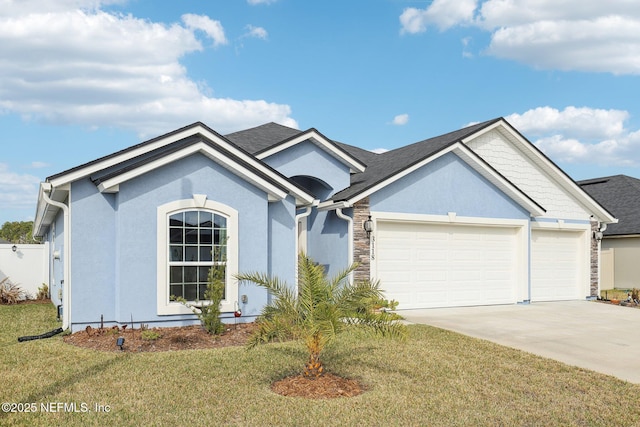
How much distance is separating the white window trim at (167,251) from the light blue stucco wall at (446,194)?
4.29 meters

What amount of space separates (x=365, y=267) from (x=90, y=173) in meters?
6.84

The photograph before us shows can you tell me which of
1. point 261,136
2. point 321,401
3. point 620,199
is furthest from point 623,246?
point 321,401

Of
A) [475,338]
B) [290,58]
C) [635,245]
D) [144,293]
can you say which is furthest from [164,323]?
[635,245]

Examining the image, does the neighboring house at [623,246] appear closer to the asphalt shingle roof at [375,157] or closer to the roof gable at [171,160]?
the asphalt shingle roof at [375,157]

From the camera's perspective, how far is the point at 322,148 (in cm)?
1586

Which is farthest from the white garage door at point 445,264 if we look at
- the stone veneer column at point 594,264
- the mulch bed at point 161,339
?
the mulch bed at point 161,339

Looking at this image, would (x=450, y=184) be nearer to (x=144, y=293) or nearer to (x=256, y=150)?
(x=256, y=150)

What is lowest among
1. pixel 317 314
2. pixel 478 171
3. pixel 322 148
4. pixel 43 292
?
pixel 43 292

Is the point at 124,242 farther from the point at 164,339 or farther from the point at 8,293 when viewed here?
the point at 8,293

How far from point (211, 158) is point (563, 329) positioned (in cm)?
832

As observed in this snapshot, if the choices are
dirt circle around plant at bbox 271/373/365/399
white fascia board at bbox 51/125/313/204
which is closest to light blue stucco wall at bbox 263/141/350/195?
white fascia board at bbox 51/125/313/204

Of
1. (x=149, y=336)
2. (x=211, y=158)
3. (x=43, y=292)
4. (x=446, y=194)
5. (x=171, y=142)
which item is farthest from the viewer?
(x=43, y=292)

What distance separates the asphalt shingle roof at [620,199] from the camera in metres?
22.6

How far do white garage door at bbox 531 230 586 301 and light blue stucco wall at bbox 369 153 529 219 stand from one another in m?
1.96
